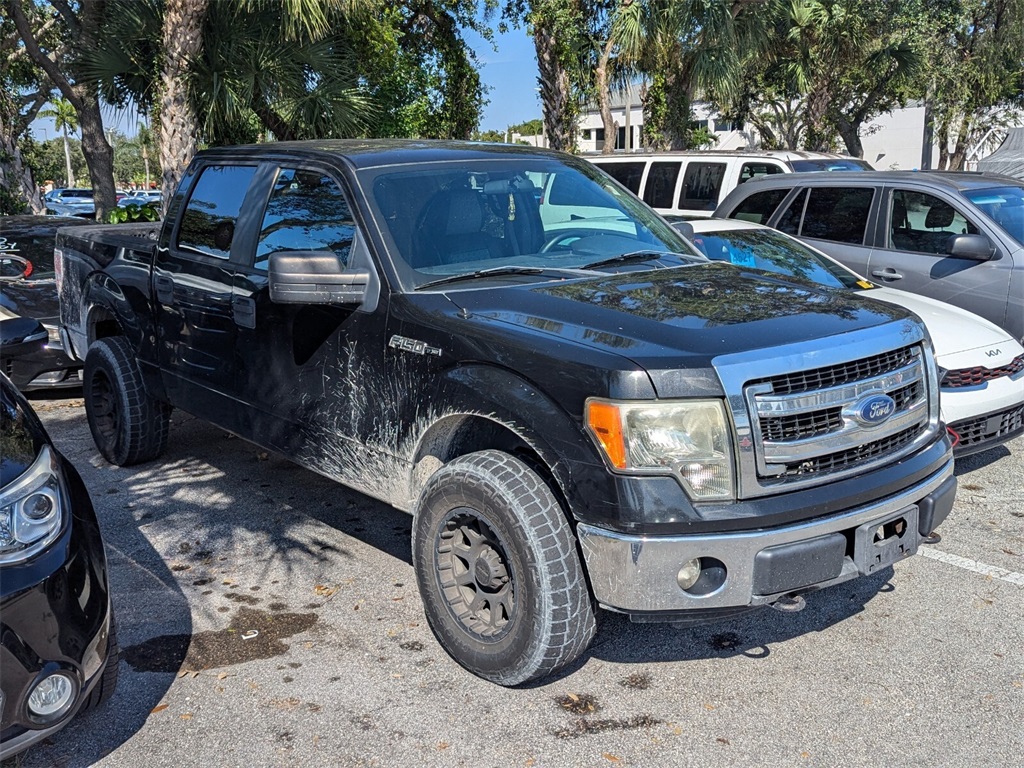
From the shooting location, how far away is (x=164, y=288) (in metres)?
5.27

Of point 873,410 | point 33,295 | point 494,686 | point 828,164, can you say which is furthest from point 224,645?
point 828,164

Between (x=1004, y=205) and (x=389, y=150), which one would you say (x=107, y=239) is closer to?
(x=389, y=150)

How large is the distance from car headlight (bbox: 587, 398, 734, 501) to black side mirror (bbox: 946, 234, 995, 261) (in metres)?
5.03

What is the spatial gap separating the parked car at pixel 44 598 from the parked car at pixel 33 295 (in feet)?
Result: 15.8

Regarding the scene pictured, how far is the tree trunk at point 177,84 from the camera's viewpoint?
11.5 metres

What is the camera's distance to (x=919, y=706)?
11.4ft

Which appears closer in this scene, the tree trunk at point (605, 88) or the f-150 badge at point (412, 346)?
the f-150 badge at point (412, 346)

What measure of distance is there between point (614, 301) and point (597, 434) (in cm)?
72

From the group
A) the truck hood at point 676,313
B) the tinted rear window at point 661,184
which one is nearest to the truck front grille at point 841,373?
the truck hood at point 676,313

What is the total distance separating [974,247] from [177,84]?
8886mm

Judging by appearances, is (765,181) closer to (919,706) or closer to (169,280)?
(169,280)

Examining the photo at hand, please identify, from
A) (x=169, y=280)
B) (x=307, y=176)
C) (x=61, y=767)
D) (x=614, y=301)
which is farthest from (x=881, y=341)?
(x=169, y=280)

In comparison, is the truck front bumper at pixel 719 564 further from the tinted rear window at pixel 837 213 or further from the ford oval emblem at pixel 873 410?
the tinted rear window at pixel 837 213

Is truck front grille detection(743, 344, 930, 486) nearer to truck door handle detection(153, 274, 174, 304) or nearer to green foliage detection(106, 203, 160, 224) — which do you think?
truck door handle detection(153, 274, 174, 304)
